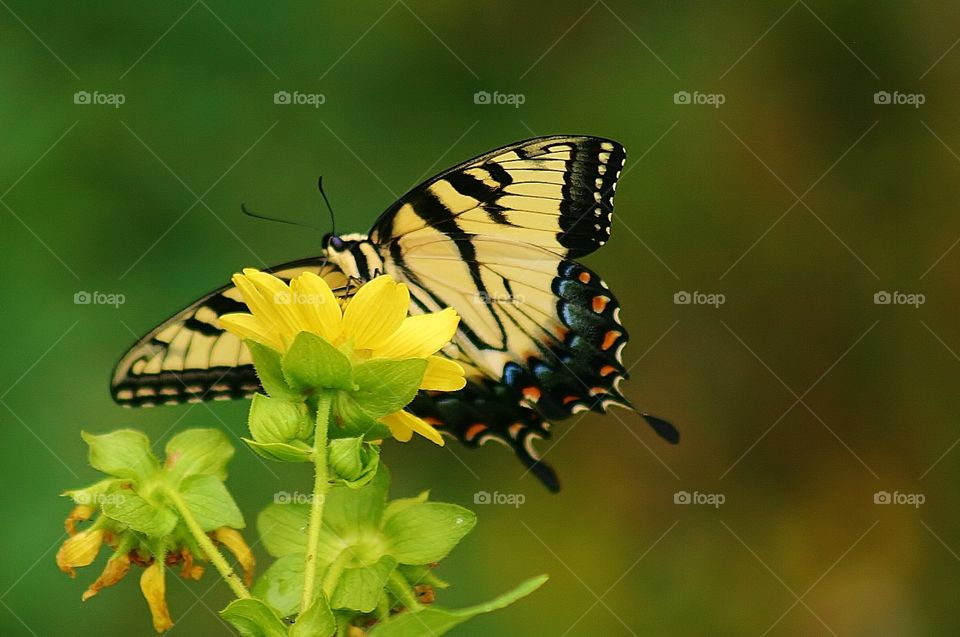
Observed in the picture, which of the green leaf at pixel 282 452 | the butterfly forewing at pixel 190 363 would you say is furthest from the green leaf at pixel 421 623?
the butterfly forewing at pixel 190 363

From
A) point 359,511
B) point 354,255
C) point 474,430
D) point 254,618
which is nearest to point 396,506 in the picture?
point 359,511

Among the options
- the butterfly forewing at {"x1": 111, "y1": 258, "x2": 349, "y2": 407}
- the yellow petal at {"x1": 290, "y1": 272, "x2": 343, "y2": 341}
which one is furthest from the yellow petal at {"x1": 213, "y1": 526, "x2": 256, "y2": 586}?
the butterfly forewing at {"x1": 111, "y1": 258, "x2": 349, "y2": 407}

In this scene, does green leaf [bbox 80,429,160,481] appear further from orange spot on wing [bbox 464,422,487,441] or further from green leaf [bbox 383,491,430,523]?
orange spot on wing [bbox 464,422,487,441]

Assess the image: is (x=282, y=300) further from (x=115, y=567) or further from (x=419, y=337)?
(x=115, y=567)

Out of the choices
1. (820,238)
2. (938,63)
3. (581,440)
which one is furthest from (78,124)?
(938,63)

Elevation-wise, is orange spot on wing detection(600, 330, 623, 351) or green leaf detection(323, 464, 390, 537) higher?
orange spot on wing detection(600, 330, 623, 351)

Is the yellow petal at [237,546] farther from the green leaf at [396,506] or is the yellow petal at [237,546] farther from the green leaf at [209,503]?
the green leaf at [396,506]
